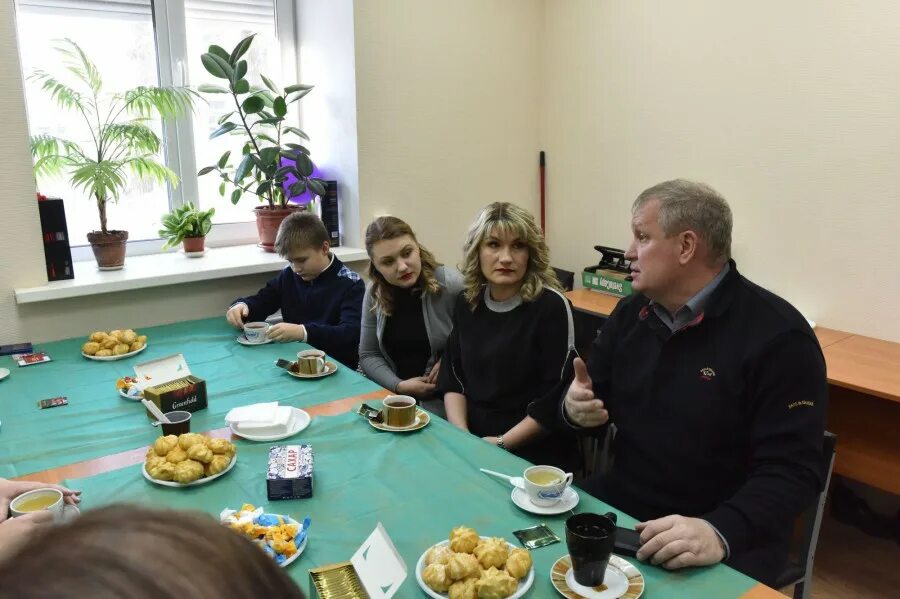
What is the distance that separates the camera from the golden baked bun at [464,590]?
0.99 metres

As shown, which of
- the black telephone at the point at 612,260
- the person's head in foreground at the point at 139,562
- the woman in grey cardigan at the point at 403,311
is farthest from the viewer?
the black telephone at the point at 612,260

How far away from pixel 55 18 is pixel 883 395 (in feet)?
11.4

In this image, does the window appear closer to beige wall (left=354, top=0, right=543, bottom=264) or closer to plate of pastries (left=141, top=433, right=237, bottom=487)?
beige wall (left=354, top=0, right=543, bottom=264)

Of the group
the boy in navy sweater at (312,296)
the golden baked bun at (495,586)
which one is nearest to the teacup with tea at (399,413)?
the golden baked bun at (495,586)

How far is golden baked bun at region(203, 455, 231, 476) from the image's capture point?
1.40 metres

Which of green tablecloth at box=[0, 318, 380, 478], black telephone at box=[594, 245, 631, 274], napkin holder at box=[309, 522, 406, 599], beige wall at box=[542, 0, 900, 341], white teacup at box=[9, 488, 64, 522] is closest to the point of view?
napkin holder at box=[309, 522, 406, 599]

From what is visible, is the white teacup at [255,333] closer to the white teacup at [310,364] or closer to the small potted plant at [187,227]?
the white teacup at [310,364]

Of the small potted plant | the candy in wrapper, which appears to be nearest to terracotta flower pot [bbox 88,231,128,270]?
the small potted plant

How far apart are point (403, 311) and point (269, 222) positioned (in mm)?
1143

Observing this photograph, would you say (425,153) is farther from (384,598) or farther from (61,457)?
(384,598)

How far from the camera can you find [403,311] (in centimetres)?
245

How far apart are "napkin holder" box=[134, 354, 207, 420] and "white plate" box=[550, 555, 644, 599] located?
1113 mm

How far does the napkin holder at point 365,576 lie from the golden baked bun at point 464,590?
81 millimetres

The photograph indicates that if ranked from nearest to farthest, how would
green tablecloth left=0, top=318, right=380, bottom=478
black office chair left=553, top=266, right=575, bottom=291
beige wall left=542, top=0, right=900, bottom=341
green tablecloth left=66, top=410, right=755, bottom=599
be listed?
green tablecloth left=66, top=410, right=755, bottom=599, green tablecloth left=0, top=318, right=380, bottom=478, beige wall left=542, top=0, right=900, bottom=341, black office chair left=553, top=266, right=575, bottom=291
